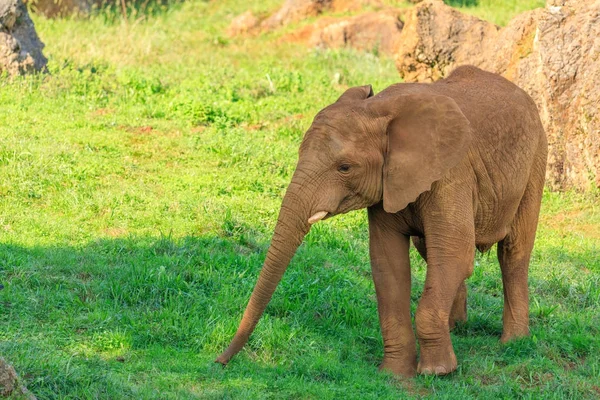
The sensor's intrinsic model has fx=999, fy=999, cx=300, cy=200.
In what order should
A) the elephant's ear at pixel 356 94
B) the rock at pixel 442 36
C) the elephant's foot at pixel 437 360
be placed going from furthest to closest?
the rock at pixel 442 36
the elephant's foot at pixel 437 360
the elephant's ear at pixel 356 94

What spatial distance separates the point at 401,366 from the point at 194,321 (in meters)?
1.52

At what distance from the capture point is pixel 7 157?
10.2 m

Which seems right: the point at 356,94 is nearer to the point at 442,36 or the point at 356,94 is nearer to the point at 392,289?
the point at 392,289

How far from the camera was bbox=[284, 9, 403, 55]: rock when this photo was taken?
18703 millimetres

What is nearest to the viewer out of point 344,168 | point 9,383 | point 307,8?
point 9,383

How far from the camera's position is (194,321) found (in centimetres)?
719

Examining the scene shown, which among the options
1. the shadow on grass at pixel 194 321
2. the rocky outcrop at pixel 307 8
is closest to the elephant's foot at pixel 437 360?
the shadow on grass at pixel 194 321

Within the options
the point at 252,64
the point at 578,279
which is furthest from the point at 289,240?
the point at 252,64

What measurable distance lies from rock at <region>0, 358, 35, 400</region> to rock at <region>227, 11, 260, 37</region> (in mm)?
15474

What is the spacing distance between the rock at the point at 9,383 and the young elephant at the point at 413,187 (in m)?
1.56

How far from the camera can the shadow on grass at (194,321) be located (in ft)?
20.7

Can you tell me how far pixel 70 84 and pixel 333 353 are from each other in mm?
7651

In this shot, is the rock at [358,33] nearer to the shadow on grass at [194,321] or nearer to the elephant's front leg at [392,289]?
the shadow on grass at [194,321]

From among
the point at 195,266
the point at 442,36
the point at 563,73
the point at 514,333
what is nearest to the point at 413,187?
the point at 514,333
